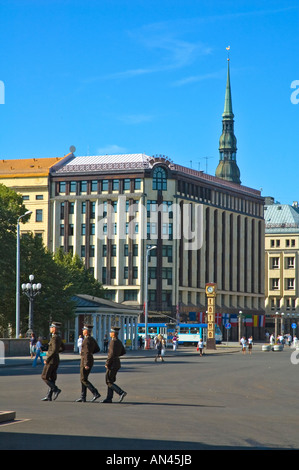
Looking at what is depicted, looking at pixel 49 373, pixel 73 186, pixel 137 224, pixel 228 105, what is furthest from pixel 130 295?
pixel 49 373

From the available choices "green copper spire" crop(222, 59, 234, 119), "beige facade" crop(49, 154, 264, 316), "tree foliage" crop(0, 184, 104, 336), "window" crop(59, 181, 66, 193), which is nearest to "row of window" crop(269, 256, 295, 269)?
"green copper spire" crop(222, 59, 234, 119)

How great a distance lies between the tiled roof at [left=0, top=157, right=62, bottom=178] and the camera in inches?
4653

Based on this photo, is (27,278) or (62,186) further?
(62,186)

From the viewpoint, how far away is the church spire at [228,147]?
167750 millimetres

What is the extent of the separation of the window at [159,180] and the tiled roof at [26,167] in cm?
1528

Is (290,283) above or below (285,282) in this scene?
below

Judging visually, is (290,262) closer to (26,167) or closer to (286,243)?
(286,243)

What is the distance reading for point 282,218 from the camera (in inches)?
6348

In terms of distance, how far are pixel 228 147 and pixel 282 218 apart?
63.4 feet

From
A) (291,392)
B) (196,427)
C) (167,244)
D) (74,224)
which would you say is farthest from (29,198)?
(196,427)

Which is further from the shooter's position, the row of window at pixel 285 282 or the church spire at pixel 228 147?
the church spire at pixel 228 147

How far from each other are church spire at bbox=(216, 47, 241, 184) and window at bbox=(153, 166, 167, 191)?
56148 millimetres

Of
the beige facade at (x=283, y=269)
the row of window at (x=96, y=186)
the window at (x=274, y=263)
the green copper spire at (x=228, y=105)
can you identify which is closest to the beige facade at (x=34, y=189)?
the row of window at (x=96, y=186)

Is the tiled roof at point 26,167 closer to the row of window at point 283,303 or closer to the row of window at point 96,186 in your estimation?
the row of window at point 96,186
